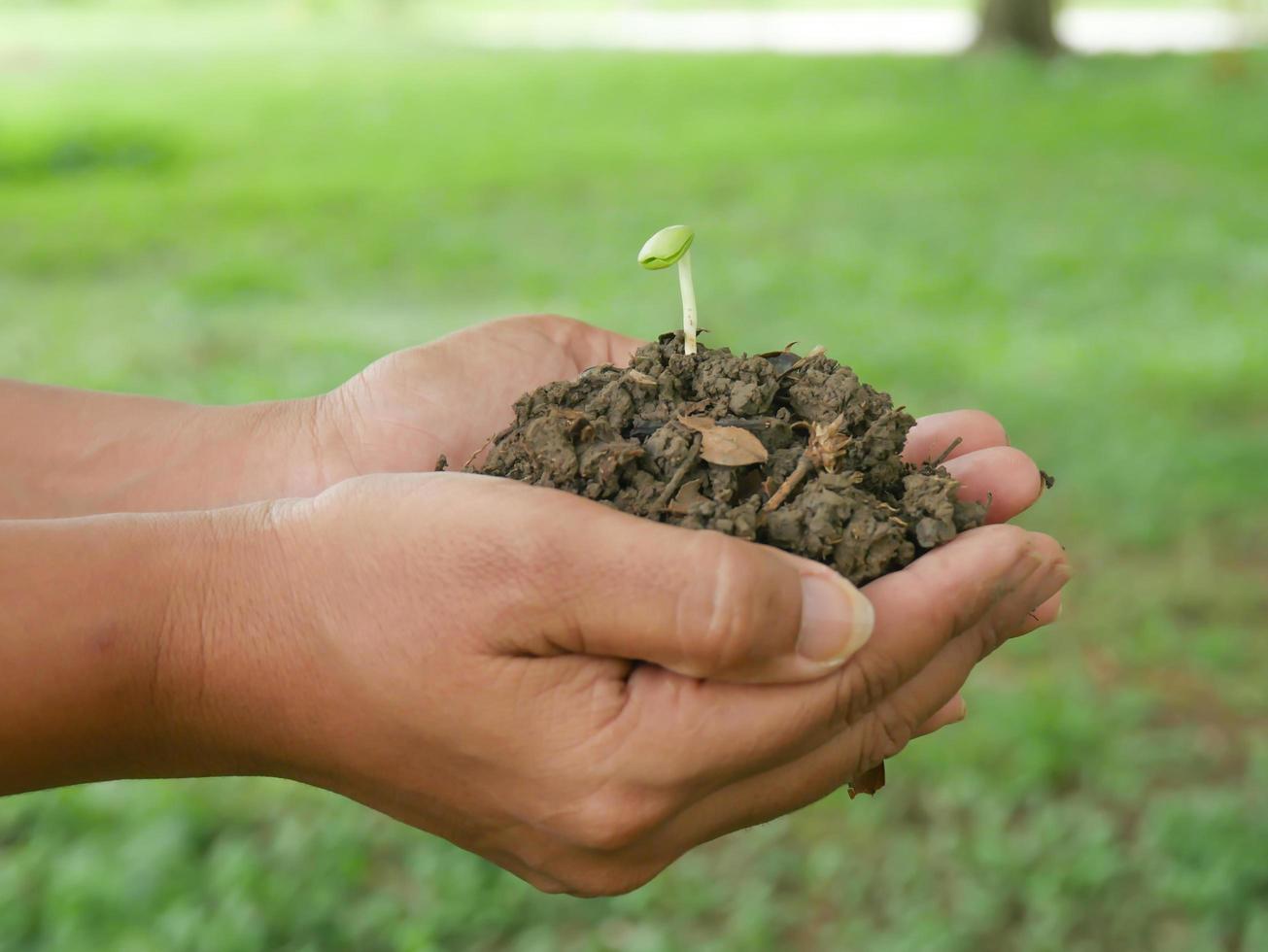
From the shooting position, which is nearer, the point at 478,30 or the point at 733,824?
the point at 733,824

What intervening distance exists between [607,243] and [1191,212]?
3.29m

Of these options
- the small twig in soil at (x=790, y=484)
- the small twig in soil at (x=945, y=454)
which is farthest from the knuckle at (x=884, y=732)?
the small twig in soil at (x=945, y=454)

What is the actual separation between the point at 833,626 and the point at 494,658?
39 centimetres

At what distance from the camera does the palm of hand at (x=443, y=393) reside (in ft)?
7.22

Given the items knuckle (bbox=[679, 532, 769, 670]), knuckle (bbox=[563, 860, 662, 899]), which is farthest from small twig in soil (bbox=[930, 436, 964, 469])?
knuckle (bbox=[563, 860, 662, 899])

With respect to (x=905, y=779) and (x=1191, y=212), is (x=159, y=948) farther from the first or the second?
(x=1191, y=212)

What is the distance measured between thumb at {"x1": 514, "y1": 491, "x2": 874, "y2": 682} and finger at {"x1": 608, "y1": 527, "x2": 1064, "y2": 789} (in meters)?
0.04

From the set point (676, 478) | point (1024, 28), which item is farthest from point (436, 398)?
point (1024, 28)

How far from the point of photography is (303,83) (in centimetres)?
1268

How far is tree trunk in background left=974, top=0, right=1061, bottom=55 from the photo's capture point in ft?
40.4

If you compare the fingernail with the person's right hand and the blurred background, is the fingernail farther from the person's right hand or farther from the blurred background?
the blurred background

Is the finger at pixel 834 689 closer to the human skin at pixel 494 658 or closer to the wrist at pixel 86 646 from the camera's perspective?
the human skin at pixel 494 658

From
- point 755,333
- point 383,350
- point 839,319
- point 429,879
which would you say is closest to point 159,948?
point 429,879

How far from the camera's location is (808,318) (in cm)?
554
